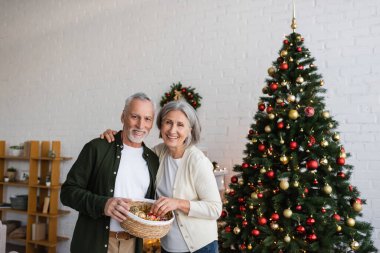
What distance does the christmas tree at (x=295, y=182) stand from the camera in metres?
2.35

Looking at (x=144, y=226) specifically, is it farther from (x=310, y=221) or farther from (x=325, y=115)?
(x=325, y=115)

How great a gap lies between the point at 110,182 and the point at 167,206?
0.34 m

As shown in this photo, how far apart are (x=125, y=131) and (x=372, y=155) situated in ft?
7.59

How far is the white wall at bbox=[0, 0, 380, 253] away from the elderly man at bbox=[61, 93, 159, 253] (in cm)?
187

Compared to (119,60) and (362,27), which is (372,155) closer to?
(362,27)

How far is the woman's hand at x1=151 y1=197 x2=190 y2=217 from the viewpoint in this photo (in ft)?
5.56

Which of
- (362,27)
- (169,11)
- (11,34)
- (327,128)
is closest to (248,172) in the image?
(327,128)

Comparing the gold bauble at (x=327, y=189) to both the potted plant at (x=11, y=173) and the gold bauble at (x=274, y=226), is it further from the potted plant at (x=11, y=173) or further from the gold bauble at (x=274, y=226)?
the potted plant at (x=11, y=173)

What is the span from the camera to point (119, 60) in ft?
14.5

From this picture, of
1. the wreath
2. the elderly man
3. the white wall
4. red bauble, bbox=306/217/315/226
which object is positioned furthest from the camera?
the wreath

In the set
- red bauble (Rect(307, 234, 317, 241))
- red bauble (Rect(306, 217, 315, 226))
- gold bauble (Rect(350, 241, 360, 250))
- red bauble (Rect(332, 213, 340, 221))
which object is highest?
red bauble (Rect(332, 213, 340, 221))

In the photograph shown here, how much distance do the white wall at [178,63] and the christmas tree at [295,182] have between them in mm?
879

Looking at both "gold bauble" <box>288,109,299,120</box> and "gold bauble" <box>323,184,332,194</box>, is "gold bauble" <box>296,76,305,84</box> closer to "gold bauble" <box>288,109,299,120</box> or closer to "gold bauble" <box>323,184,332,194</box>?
"gold bauble" <box>288,109,299,120</box>

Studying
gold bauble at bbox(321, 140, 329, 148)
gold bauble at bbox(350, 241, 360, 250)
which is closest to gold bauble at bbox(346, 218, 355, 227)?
gold bauble at bbox(350, 241, 360, 250)
